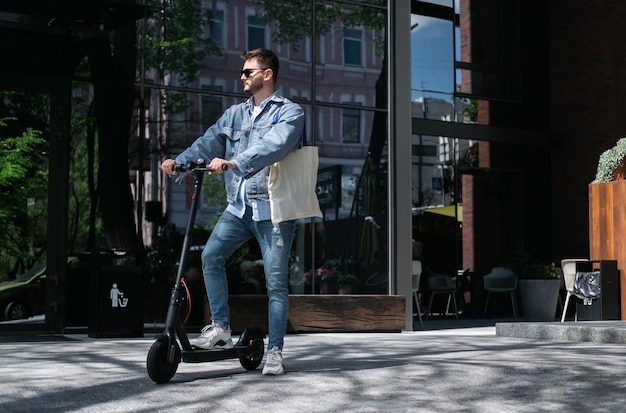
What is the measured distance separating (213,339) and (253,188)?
2.67ft

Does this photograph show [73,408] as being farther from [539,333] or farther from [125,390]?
[539,333]

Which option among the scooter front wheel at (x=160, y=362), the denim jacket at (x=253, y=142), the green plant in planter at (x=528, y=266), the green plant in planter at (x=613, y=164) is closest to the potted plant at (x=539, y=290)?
the green plant in planter at (x=528, y=266)

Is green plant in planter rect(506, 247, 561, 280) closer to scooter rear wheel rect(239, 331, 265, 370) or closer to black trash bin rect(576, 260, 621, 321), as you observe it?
black trash bin rect(576, 260, 621, 321)

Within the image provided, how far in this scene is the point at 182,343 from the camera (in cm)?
472

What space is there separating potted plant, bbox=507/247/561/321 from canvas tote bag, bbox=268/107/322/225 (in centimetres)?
1003

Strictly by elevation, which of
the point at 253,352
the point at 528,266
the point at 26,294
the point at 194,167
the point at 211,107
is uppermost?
the point at 211,107

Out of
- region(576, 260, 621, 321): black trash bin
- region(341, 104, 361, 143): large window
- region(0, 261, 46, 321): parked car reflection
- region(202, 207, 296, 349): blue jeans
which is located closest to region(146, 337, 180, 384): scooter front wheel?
region(202, 207, 296, 349): blue jeans

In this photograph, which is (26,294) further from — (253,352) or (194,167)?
(194,167)

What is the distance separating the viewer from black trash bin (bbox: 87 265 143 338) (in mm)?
9070

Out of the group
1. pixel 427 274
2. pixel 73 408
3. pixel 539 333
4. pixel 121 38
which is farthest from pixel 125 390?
pixel 427 274

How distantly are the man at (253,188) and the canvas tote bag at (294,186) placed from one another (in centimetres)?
6

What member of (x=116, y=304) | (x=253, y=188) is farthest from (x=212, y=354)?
(x=116, y=304)

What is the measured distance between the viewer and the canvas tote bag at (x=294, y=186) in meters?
5.02

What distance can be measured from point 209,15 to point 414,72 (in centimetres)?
523
